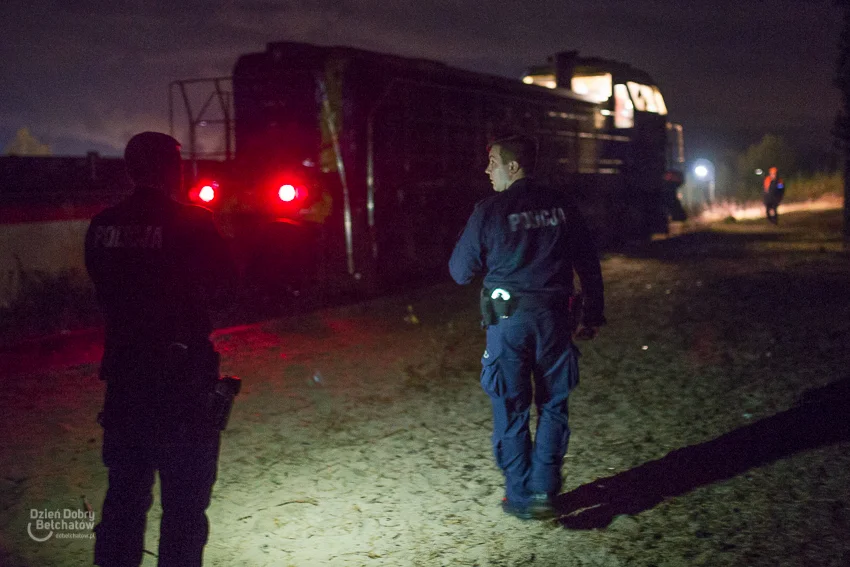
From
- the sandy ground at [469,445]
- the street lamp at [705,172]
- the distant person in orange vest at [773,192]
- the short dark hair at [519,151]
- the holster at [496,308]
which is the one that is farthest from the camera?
the street lamp at [705,172]

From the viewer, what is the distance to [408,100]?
12.5 metres

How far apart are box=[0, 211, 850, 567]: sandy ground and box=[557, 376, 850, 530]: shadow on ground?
2 centimetres

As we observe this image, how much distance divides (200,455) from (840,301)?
857 cm

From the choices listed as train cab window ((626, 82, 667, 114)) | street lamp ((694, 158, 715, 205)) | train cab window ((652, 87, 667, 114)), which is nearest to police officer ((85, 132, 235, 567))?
train cab window ((626, 82, 667, 114))

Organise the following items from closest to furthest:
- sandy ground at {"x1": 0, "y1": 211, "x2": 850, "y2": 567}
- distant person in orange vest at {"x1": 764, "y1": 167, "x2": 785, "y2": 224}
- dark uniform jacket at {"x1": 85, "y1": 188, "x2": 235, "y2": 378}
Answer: dark uniform jacket at {"x1": 85, "y1": 188, "x2": 235, "y2": 378}, sandy ground at {"x1": 0, "y1": 211, "x2": 850, "y2": 567}, distant person in orange vest at {"x1": 764, "y1": 167, "x2": 785, "y2": 224}

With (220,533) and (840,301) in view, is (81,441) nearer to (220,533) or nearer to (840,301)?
(220,533)

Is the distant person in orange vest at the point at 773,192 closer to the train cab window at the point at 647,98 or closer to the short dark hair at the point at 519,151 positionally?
the train cab window at the point at 647,98

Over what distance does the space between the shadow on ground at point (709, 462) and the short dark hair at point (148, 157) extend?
2.53 meters

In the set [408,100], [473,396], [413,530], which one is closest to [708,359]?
[473,396]

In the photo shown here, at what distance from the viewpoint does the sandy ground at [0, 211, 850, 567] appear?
3.92 metres

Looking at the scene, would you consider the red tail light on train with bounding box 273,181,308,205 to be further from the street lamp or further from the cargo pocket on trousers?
the street lamp

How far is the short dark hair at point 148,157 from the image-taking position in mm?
3117

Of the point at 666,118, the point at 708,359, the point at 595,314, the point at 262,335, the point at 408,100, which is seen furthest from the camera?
the point at 666,118

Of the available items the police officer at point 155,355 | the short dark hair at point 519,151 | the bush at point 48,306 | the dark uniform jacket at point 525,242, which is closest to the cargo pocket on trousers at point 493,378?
the dark uniform jacket at point 525,242
